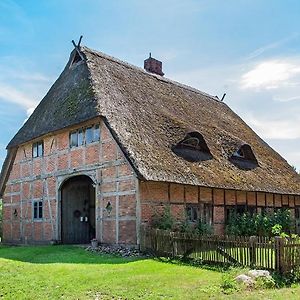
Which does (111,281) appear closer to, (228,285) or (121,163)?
(228,285)

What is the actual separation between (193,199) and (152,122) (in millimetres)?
3927

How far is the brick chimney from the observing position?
29000mm

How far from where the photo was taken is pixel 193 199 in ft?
62.9

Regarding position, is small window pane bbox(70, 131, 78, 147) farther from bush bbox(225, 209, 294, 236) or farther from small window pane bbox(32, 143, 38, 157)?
bush bbox(225, 209, 294, 236)

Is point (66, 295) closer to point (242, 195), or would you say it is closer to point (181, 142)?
point (181, 142)

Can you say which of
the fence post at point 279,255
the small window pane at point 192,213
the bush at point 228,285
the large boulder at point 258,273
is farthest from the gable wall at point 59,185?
the bush at point 228,285

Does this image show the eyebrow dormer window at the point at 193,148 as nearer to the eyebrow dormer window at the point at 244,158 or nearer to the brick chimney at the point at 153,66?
the eyebrow dormer window at the point at 244,158

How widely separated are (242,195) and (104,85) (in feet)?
28.8

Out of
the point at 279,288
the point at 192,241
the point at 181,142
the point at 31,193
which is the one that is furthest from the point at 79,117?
the point at 279,288

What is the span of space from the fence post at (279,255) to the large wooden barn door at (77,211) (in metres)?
12.1

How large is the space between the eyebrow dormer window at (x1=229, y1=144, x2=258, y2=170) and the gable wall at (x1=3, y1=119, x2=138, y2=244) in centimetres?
725

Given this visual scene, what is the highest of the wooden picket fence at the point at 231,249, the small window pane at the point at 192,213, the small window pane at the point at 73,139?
the small window pane at the point at 73,139

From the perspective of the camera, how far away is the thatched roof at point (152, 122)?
17734mm

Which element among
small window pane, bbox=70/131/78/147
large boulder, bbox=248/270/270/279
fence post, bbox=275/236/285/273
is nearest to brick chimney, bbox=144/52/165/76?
small window pane, bbox=70/131/78/147
